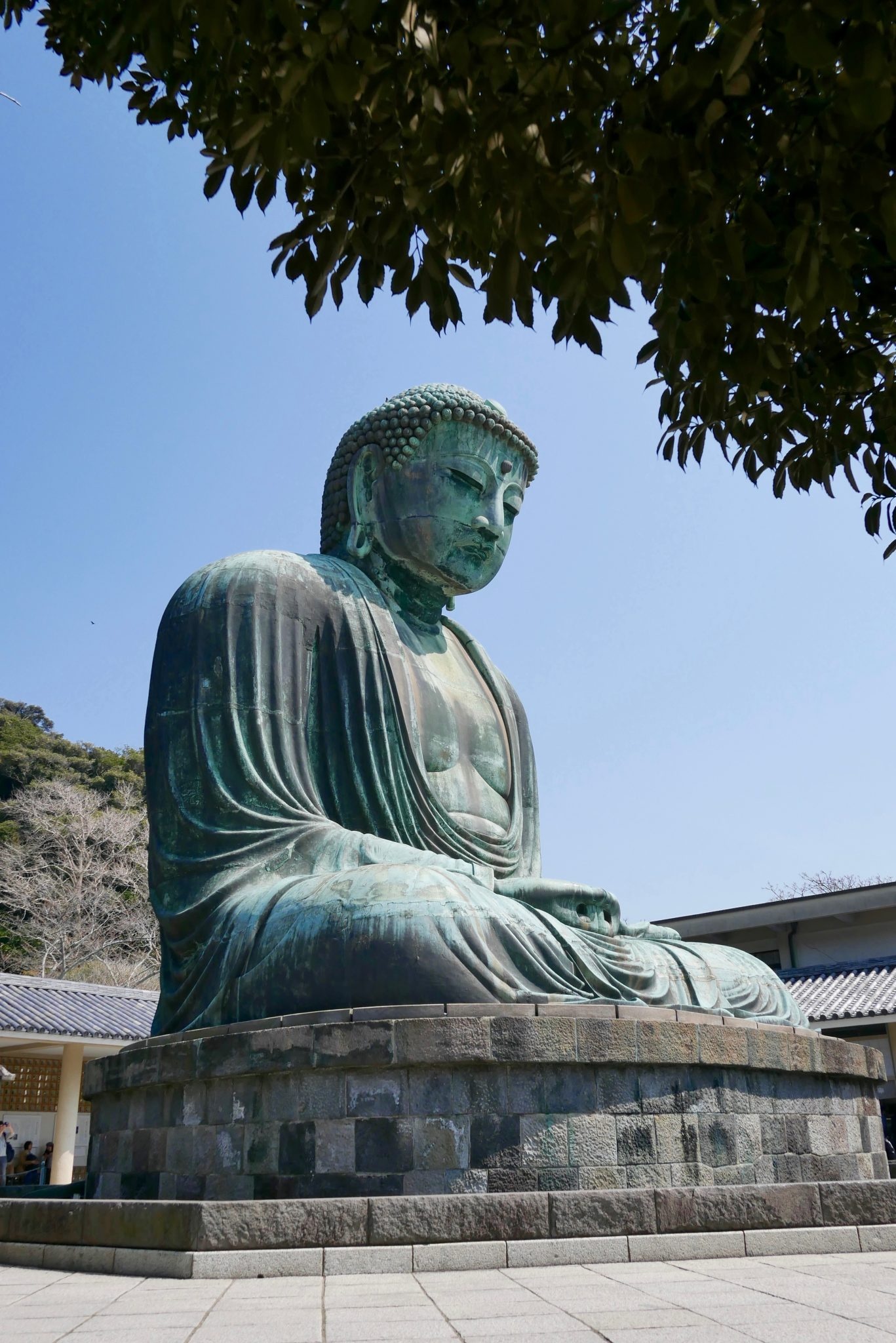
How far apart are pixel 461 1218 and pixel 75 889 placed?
24.2 meters

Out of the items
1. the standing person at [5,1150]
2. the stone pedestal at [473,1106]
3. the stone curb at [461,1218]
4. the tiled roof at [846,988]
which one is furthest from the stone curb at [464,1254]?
the tiled roof at [846,988]

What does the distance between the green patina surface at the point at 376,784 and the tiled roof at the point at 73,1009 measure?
404 inches

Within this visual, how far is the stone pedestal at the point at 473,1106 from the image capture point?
15.4 feet

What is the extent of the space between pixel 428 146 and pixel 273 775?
419 cm

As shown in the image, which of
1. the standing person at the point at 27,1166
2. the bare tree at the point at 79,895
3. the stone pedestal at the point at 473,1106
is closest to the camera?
the stone pedestal at the point at 473,1106

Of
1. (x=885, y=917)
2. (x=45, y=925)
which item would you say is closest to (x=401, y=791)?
(x=885, y=917)

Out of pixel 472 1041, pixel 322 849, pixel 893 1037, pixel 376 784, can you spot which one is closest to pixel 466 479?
pixel 376 784

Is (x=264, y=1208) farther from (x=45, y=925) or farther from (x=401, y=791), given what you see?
(x=45, y=925)

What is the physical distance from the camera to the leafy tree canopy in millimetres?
2549

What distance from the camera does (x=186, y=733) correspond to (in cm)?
658

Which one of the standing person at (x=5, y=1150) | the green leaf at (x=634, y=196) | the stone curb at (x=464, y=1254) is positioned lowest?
the stone curb at (x=464, y=1254)

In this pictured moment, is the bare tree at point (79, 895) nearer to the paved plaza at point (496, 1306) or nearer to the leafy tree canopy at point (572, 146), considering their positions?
the paved plaza at point (496, 1306)

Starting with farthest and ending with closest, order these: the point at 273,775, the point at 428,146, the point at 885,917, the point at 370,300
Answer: the point at 885,917 → the point at 273,775 → the point at 370,300 → the point at 428,146

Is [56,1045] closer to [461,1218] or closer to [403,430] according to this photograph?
[403,430]
